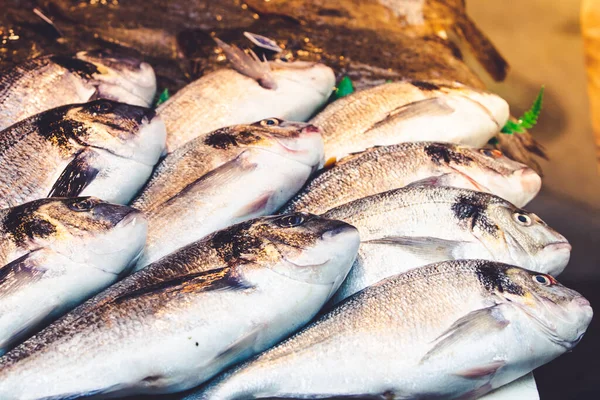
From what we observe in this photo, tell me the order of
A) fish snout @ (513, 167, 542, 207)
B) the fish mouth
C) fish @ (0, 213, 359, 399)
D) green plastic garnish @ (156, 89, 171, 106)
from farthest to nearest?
green plastic garnish @ (156, 89, 171, 106) → fish snout @ (513, 167, 542, 207) → the fish mouth → fish @ (0, 213, 359, 399)

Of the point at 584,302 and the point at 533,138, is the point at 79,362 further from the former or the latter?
the point at 533,138

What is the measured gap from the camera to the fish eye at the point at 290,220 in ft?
6.26

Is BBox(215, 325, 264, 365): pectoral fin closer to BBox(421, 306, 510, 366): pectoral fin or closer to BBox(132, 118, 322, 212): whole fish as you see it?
BBox(421, 306, 510, 366): pectoral fin

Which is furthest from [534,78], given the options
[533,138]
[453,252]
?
[453,252]

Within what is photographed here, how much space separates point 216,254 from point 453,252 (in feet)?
2.62

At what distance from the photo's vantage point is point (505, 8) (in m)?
4.78

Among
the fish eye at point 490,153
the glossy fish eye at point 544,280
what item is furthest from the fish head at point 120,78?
the glossy fish eye at point 544,280

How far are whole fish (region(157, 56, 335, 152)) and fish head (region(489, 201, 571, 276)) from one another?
108 cm

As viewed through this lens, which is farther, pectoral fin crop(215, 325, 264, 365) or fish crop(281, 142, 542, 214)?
fish crop(281, 142, 542, 214)

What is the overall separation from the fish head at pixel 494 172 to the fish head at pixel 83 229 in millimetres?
1256

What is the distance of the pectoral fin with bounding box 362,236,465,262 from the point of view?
2111 millimetres

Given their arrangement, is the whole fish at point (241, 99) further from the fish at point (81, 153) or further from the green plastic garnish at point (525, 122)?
the green plastic garnish at point (525, 122)

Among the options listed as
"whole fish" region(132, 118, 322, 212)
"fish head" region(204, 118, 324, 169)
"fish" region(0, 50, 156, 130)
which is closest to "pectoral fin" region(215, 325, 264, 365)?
"whole fish" region(132, 118, 322, 212)

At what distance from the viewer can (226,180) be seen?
2.23 m
